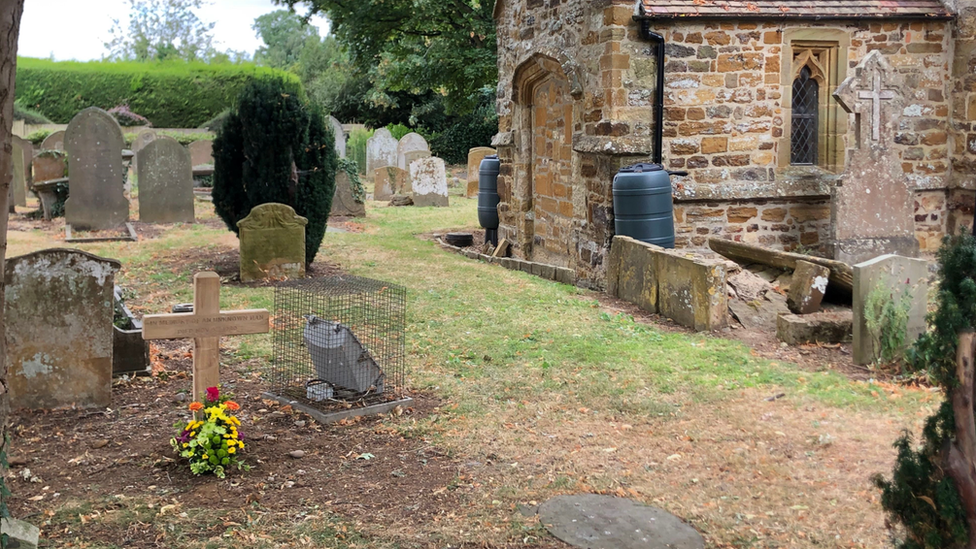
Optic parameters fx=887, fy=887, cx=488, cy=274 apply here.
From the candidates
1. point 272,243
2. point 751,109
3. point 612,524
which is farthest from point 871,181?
point 612,524

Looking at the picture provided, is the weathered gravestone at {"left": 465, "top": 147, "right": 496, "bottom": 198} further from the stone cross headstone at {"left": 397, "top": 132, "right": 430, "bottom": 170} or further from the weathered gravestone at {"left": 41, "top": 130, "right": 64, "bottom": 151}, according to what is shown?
the weathered gravestone at {"left": 41, "top": 130, "right": 64, "bottom": 151}

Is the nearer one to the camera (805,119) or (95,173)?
(805,119)

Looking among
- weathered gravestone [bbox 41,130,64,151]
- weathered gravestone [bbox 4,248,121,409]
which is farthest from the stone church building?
weathered gravestone [bbox 41,130,64,151]

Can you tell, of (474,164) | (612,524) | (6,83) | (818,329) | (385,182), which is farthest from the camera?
(474,164)

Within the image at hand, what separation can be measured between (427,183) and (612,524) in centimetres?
1837

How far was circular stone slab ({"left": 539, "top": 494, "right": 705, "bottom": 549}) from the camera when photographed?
4.48 meters

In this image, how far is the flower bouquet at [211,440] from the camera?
527 cm

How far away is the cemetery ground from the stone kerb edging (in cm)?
311

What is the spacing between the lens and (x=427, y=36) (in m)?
21.4

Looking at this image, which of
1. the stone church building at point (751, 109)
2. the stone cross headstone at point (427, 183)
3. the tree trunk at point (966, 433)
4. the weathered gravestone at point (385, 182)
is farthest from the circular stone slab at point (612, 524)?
the weathered gravestone at point (385, 182)

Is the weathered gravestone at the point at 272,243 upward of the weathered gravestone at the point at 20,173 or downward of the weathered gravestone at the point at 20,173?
downward

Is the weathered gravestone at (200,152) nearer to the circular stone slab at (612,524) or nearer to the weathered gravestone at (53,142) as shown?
the weathered gravestone at (53,142)

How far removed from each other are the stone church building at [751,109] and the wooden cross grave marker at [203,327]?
6697 millimetres

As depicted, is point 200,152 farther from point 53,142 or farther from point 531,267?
point 531,267
